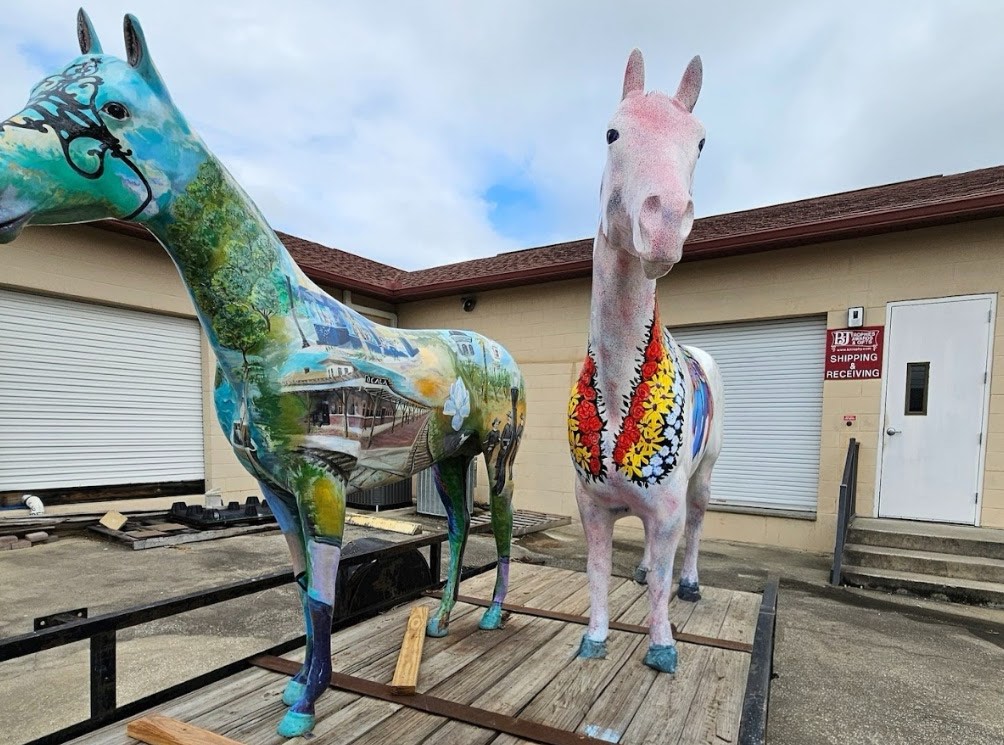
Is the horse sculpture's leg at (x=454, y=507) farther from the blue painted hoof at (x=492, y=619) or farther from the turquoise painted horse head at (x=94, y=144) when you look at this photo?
the turquoise painted horse head at (x=94, y=144)

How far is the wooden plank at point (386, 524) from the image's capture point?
6695 mm

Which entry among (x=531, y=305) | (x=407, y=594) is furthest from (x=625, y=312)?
(x=531, y=305)

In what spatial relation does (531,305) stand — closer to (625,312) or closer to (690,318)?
(690,318)

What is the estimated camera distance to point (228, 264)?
151 cm

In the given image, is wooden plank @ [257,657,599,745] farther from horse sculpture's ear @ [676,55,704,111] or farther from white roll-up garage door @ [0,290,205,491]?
white roll-up garage door @ [0,290,205,491]

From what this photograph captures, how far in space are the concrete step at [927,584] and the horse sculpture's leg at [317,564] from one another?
5228mm

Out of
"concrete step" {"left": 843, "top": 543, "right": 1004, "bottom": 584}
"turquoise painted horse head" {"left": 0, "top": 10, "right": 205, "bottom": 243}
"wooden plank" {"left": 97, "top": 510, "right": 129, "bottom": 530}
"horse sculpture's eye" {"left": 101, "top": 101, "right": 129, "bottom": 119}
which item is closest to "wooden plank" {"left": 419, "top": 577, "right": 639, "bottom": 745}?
"turquoise painted horse head" {"left": 0, "top": 10, "right": 205, "bottom": 243}

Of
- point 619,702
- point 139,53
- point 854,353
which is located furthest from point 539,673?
point 854,353

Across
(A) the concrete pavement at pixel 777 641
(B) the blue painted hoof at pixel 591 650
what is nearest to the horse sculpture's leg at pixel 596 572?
(B) the blue painted hoof at pixel 591 650

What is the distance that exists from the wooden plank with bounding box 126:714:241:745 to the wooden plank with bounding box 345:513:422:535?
5030 mm

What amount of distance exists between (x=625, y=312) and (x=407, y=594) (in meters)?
1.98

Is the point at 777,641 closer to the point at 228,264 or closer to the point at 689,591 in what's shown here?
the point at 689,591

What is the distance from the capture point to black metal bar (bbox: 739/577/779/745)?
1.31 meters

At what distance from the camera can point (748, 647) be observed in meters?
2.34
